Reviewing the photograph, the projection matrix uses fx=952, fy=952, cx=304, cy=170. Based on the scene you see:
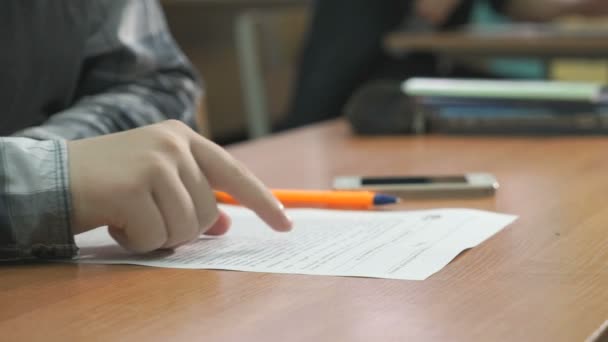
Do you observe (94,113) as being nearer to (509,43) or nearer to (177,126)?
(177,126)

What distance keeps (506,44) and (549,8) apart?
305 mm

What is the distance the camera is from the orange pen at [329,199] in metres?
0.79

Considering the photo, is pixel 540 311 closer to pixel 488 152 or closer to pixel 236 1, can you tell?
pixel 488 152

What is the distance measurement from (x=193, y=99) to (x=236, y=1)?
2.53 metres

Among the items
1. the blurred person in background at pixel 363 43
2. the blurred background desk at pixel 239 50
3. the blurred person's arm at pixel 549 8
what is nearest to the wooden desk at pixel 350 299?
the blurred person in background at pixel 363 43

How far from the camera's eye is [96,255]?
653mm

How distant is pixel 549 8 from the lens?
1.89 metres

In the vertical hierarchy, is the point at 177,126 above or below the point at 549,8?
above

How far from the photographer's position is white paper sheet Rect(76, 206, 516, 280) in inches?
23.5

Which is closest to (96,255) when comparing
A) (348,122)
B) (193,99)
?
(193,99)

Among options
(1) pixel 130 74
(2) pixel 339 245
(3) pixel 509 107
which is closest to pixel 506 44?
(3) pixel 509 107

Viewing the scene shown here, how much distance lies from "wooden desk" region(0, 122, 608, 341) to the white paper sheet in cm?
2

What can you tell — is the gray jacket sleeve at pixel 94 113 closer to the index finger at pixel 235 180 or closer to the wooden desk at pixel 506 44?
the index finger at pixel 235 180

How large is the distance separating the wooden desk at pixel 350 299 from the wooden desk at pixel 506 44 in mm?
891
